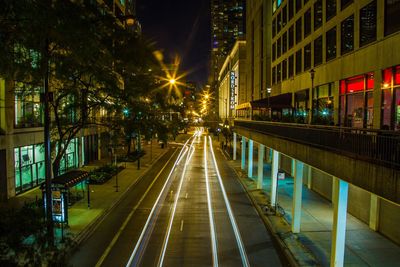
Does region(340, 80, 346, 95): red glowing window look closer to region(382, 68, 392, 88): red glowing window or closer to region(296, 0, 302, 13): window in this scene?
region(382, 68, 392, 88): red glowing window

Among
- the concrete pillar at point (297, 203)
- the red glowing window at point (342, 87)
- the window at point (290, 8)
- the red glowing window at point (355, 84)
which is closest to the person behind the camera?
the concrete pillar at point (297, 203)

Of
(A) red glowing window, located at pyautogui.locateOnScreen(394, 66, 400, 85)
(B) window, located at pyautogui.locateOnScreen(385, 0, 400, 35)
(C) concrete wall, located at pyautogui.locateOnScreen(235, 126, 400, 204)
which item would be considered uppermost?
(B) window, located at pyautogui.locateOnScreen(385, 0, 400, 35)

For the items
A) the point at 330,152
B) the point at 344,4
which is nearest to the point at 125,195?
the point at 330,152

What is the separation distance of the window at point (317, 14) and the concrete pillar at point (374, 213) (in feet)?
52.2

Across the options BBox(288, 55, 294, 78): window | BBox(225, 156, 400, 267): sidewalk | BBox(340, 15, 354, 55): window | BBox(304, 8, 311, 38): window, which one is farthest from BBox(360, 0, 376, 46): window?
BBox(288, 55, 294, 78): window

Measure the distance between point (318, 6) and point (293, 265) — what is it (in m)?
22.8

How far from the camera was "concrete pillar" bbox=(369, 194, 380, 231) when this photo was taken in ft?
61.3

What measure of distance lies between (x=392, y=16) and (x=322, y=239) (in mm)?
11086

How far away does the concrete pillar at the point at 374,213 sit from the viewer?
18688 mm

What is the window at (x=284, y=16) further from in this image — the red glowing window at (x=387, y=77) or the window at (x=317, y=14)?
the red glowing window at (x=387, y=77)

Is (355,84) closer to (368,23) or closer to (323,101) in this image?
(368,23)

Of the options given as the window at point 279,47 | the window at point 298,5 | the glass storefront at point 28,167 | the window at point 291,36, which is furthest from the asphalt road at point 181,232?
the window at point 279,47

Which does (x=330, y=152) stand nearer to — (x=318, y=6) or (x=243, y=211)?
(x=243, y=211)

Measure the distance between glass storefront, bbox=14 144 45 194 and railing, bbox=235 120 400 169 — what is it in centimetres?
1772
